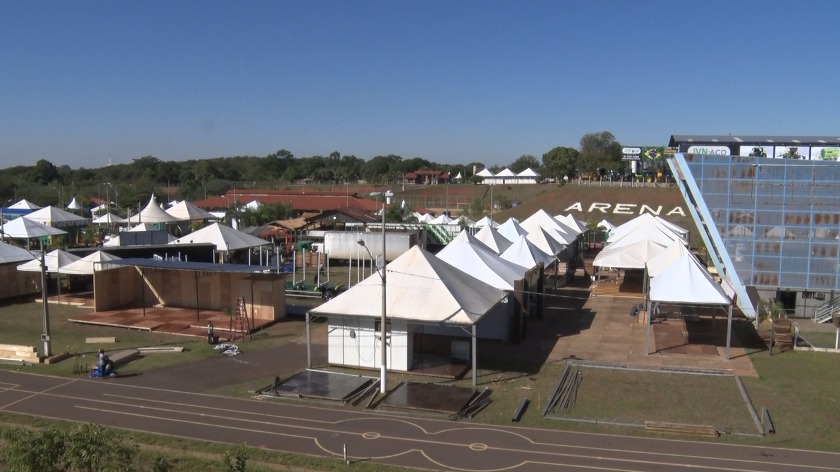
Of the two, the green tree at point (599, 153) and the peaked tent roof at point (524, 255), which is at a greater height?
the green tree at point (599, 153)

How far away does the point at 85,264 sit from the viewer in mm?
32156

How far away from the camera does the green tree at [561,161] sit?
397 ft

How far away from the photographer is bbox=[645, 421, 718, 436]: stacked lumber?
15.7 meters

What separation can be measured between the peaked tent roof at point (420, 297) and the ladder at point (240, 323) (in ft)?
19.5

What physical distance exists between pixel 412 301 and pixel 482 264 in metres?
6.53

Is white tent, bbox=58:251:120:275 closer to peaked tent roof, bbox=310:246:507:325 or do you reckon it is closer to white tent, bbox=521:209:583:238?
peaked tent roof, bbox=310:246:507:325

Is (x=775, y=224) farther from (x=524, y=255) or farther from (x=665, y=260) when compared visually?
(x=524, y=255)

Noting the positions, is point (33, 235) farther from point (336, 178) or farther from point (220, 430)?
point (336, 178)

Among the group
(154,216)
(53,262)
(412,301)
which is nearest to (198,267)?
(53,262)

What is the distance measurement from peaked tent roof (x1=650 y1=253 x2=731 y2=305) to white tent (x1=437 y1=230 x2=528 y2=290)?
5188 millimetres

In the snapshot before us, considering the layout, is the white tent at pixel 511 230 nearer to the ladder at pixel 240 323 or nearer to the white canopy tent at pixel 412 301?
the ladder at pixel 240 323

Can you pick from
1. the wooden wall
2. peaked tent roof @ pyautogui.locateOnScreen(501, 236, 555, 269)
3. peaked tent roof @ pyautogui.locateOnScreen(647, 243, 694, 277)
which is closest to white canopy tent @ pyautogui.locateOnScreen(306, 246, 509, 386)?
the wooden wall

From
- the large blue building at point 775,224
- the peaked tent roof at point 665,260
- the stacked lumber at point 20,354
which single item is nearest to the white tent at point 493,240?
the peaked tent roof at point 665,260

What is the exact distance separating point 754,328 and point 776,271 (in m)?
5.07
